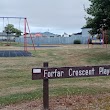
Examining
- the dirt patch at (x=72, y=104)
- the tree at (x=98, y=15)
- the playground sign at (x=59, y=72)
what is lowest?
the dirt patch at (x=72, y=104)

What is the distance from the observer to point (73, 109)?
669cm

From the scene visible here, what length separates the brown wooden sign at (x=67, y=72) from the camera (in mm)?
6398

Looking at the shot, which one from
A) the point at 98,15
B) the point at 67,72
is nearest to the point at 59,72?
the point at 67,72

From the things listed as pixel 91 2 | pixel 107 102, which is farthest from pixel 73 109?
pixel 91 2

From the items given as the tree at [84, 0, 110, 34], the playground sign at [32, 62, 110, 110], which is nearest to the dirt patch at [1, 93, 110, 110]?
the playground sign at [32, 62, 110, 110]

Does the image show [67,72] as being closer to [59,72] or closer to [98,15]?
[59,72]

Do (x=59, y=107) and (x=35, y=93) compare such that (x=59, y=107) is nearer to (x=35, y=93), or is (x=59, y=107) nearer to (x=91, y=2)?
(x=35, y=93)

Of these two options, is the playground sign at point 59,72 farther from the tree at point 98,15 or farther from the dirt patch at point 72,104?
the tree at point 98,15

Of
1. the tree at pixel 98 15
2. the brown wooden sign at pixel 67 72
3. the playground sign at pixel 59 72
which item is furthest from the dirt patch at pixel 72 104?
the tree at pixel 98 15

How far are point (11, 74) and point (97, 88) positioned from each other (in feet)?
14.6

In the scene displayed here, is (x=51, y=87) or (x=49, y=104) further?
(x=51, y=87)

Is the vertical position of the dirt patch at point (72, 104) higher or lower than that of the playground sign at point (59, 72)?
lower

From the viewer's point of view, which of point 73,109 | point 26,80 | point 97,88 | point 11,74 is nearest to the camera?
point 73,109

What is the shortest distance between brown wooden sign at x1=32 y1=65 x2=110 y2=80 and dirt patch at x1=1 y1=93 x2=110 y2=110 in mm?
714
